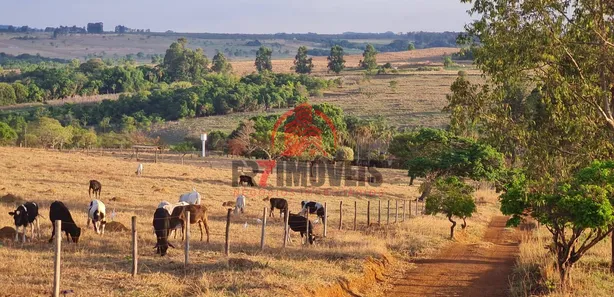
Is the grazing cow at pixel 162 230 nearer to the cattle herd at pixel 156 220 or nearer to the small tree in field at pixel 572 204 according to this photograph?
the cattle herd at pixel 156 220

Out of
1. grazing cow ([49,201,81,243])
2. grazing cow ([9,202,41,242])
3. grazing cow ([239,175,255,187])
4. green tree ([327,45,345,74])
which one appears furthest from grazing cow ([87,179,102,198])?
green tree ([327,45,345,74])

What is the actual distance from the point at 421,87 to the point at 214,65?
72.1m

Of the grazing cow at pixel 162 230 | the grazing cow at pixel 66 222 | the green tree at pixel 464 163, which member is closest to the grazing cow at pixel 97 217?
the grazing cow at pixel 66 222

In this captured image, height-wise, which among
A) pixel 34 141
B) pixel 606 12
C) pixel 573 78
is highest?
pixel 606 12

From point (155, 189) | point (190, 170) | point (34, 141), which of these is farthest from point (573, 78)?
point (34, 141)

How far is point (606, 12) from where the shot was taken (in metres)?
19.5

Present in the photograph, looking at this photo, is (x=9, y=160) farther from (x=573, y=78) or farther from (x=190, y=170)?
(x=573, y=78)

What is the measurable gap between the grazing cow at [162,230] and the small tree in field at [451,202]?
1303 centimetres

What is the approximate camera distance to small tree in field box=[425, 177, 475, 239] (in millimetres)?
29234

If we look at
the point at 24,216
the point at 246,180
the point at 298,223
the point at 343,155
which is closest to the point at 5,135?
the point at 343,155

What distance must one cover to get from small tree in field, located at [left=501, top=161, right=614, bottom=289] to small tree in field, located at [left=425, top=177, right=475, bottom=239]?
1035cm

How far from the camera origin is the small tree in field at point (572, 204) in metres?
16.2

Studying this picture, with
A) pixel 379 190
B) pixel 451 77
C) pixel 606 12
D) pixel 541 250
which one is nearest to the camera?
pixel 606 12

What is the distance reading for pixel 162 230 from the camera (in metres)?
18.7
